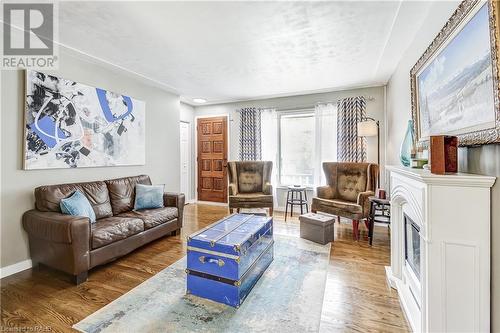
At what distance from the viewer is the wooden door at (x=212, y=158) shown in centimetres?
548

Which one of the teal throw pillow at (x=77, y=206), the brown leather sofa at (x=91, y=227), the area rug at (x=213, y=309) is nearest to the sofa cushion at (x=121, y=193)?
the brown leather sofa at (x=91, y=227)

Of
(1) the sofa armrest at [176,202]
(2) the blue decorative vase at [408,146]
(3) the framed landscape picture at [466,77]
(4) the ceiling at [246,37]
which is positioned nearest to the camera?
(3) the framed landscape picture at [466,77]

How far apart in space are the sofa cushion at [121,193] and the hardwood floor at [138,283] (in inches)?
25.4

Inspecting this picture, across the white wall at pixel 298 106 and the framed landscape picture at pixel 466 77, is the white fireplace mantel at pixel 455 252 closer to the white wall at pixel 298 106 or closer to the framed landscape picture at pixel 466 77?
the framed landscape picture at pixel 466 77

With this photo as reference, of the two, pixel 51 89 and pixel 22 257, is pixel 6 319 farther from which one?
pixel 51 89

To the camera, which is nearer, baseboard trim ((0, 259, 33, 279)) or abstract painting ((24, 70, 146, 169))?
baseboard trim ((0, 259, 33, 279))

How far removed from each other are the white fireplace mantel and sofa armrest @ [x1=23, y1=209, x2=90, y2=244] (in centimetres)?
266

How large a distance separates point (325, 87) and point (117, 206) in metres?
3.92

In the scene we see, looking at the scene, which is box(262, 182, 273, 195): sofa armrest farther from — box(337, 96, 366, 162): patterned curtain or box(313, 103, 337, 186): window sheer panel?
box(337, 96, 366, 162): patterned curtain

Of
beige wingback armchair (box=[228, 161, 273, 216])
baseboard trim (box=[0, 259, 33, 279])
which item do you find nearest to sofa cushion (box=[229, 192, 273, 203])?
beige wingback armchair (box=[228, 161, 273, 216])

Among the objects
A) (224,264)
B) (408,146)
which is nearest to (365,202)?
(408,146)

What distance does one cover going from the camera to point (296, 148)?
4863 mm

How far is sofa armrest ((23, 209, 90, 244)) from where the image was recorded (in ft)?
6.81

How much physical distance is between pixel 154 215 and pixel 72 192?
3.08 ft
